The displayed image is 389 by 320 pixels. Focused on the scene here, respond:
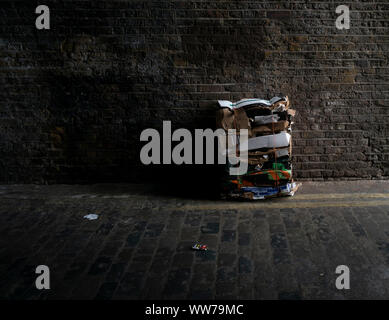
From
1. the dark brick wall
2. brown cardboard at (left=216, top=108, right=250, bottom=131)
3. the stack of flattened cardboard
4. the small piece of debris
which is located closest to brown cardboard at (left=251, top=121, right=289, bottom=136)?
the stack of flattened cardboard

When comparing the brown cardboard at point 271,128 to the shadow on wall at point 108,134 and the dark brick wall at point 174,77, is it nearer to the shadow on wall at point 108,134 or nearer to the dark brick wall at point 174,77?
the dark brick wall at point 174,77

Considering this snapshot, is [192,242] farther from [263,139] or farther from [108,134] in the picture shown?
[108,134]

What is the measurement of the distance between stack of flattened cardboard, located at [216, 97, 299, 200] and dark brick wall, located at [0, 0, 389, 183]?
Result: 29.6 inches

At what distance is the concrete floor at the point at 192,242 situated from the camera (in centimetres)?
328

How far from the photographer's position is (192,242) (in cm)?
417

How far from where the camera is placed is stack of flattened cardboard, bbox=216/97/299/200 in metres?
5.14

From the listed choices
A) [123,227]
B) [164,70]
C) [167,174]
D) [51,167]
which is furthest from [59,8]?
[123,227]

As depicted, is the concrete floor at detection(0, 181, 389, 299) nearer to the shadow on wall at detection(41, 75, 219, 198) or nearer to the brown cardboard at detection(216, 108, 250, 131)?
the shadow on wall at detection(41, 75, 219, 198)

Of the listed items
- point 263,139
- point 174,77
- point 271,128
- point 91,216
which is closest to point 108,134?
point 174,77
